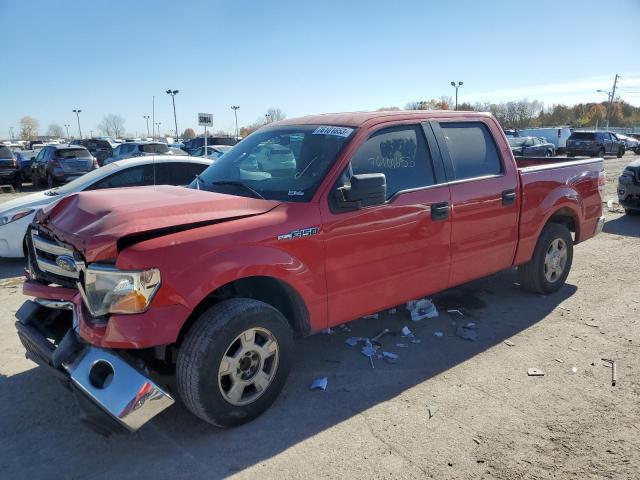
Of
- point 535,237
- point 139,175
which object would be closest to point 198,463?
point 535,237

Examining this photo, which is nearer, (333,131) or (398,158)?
(333,131)

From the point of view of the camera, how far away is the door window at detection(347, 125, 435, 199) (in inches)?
146

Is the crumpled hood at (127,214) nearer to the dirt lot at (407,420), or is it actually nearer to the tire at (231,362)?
the tire at (231,362)

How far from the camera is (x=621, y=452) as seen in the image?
9.43 feet

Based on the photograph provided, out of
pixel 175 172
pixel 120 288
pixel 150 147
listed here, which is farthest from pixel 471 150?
pixel 150 147

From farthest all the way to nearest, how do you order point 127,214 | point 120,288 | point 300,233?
point 300,233, point 127,214, point 120,288

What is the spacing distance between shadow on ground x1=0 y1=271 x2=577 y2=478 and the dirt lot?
0.01 meters

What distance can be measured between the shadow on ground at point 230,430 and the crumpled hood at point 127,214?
1.22 meters

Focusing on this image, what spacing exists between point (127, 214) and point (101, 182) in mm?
4458

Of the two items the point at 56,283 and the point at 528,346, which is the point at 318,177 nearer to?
the point at 56,283

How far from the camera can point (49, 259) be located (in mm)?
3328

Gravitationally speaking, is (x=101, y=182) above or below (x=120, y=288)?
above

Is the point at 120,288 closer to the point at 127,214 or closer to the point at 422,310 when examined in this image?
the point at 127,214

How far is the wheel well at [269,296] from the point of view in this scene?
10.6 ft
